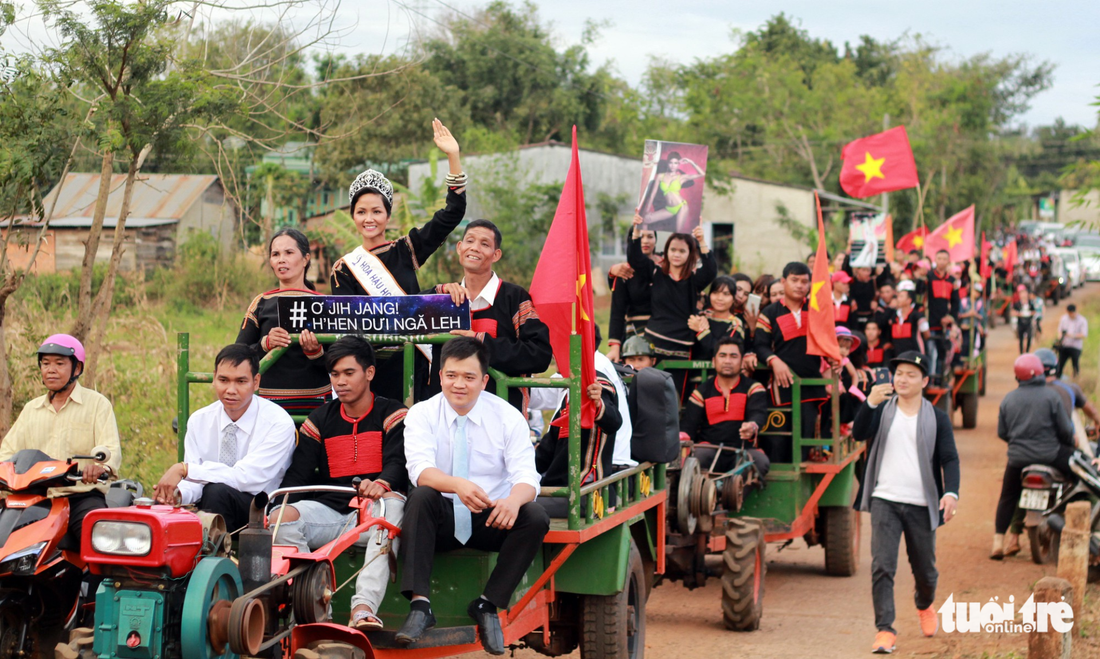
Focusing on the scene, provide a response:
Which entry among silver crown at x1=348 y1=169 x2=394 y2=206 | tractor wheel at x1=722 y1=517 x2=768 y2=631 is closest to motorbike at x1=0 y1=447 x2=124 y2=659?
silver crown at x1=348 y1=169 x2=394 y2=206

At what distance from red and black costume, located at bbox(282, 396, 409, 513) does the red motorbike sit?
1.00 metres

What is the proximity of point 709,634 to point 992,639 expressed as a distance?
1830 millimetres

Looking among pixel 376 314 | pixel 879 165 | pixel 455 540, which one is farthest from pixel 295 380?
pixel 879 165

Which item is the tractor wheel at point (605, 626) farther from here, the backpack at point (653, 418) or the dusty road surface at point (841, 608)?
the dusty road surface at point (841, 608)

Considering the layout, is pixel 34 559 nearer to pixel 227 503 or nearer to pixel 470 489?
pixel 227 503

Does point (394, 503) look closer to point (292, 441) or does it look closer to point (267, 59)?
point (292, 441)

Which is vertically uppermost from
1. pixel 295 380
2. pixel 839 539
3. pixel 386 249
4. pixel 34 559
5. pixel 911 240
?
A: pixel 911 240

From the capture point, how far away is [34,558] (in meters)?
4.98

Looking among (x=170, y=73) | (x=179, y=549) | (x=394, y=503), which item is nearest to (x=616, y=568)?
(x=394, y=503)

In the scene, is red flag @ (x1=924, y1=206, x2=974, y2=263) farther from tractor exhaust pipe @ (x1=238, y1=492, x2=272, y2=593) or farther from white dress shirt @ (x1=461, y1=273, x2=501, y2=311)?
tractor exhaust pipe @ (x1=238, y1=492, x2=272, y2=593)

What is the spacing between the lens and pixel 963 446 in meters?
16.8

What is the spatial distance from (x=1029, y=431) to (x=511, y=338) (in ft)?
19.6

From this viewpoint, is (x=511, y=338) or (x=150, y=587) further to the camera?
(x=511, y=338)

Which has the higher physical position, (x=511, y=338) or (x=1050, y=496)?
(x=511, y=338)
